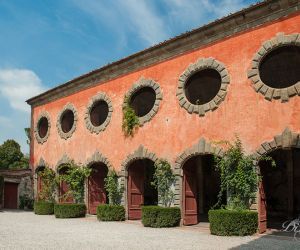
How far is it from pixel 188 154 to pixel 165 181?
5.16ft

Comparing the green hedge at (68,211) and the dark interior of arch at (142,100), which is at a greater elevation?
the dark interior of arch at (142,100)

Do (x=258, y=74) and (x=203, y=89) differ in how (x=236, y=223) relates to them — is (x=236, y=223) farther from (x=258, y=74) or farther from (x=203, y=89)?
(x=203, y=89)

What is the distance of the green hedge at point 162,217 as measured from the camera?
1473cm

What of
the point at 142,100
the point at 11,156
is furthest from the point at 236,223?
the point at 11,156

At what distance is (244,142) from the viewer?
13547 millimetres

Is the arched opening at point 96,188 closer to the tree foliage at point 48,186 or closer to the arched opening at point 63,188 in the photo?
the arched opening at point 63,188

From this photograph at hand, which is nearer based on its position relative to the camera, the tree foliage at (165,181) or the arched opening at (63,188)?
the tree foliage at (165,181)

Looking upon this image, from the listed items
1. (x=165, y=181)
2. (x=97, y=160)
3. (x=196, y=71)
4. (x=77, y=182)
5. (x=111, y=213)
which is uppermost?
(x=196, y=71)

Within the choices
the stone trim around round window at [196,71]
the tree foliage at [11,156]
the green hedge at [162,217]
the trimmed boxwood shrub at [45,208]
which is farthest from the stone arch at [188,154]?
the tree foliage at [11,156]

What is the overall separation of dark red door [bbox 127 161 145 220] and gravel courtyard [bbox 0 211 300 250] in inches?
128

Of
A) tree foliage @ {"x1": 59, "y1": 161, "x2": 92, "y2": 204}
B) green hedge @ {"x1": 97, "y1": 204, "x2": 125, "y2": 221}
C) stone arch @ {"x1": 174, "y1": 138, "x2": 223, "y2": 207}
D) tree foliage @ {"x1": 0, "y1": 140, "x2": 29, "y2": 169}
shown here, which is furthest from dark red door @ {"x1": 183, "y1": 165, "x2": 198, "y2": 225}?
tree foliage @ {"x1": 0, "y1": 140, "x2": 29, "y2": 169}

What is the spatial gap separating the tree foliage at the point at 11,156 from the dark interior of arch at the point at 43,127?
86.9ft

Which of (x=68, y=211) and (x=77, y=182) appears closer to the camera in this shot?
(x=68, y=211)

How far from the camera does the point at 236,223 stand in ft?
40.4
